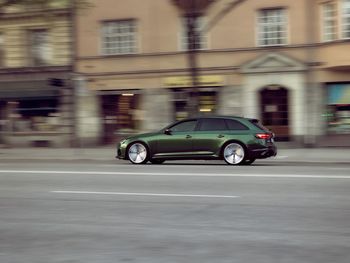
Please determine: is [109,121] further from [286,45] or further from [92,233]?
[92,233]

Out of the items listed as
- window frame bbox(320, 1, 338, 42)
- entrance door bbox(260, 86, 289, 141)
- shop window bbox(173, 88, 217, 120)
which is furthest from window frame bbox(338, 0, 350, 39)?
shop window bbox(173, 88, 217, 120)

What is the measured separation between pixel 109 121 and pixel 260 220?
67.3 feet

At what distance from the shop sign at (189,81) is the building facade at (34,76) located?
4.46 m

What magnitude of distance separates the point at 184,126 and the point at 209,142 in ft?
2.94

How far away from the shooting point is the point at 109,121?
2748 centimetres

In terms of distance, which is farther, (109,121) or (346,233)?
(109,121)

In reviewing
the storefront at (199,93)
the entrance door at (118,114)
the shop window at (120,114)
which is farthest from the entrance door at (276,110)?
the entrance door at (118,114)

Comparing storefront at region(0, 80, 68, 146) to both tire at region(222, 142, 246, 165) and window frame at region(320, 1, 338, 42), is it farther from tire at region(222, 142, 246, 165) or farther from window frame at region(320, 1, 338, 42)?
tire at region(222, 142, 246, 165)

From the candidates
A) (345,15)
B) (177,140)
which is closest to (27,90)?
(177,140)

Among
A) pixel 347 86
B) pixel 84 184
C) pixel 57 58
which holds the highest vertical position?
pixel 57 58

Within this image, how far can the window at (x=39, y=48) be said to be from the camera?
91.5ft

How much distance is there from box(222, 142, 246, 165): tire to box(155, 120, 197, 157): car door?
3.15 feet

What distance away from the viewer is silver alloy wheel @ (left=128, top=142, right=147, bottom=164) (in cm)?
1717

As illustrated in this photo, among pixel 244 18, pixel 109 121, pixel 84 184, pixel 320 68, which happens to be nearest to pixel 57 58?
pixel 109 121
